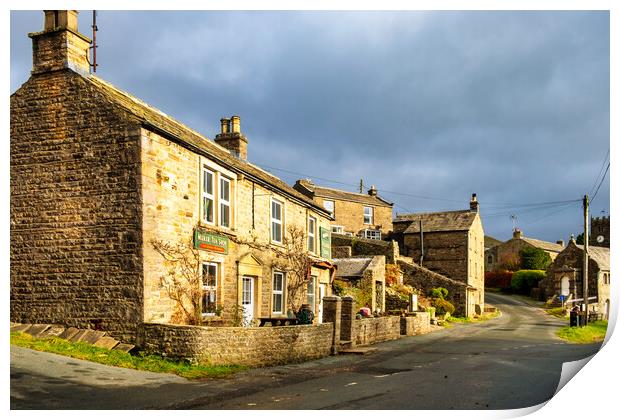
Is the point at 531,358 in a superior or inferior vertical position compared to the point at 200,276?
inferior

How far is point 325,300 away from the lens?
1984cm

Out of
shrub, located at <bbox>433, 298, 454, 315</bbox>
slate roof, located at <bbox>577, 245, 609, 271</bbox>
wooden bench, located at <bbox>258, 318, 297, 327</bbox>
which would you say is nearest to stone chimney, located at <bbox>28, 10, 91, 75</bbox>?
wooden bench, located at <bbox>258, 318, 297, 327</bbox>

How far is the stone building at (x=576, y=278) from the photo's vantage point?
52656 millimetres

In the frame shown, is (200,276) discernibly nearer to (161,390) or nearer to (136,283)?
(136,283)

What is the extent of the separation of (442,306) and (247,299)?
2239 cm

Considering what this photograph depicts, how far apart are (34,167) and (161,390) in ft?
25.2

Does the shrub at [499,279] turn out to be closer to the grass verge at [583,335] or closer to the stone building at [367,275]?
the grass verge at [583,335]

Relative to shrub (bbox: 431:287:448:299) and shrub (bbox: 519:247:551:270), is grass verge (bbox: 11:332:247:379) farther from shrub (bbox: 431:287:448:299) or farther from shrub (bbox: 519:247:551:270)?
shrub (bbox: 519:247:551:270)

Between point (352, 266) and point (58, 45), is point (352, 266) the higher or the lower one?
the lower one

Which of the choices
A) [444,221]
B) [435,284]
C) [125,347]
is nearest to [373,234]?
[444,221]

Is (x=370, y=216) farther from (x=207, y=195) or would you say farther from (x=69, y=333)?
(x=69, y=333)

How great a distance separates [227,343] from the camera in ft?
48.3

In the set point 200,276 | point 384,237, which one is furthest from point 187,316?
point 384,237

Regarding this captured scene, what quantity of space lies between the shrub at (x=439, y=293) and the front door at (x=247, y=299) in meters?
23.4
